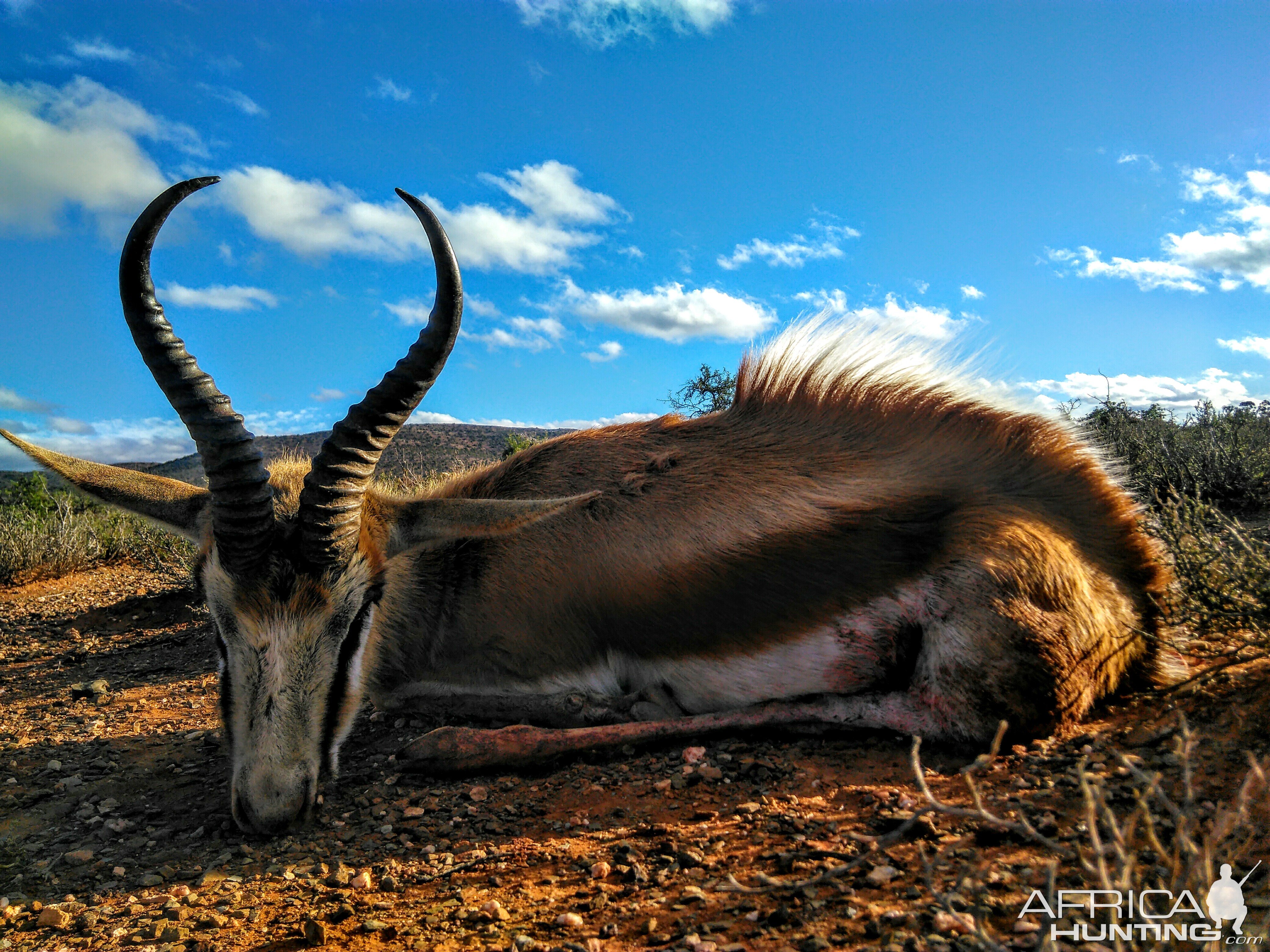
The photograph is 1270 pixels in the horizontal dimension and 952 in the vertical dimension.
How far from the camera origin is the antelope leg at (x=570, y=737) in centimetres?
457

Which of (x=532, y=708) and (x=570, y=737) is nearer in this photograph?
(x=570, y=737)

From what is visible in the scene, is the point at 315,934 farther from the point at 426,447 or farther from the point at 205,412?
the point at 426,447

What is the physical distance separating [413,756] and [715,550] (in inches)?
88.0

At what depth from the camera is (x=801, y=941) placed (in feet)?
8.70

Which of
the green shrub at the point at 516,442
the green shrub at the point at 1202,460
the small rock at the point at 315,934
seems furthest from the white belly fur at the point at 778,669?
the green shrub at the point at 516,442

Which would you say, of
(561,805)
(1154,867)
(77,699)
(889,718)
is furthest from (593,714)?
(77,699)

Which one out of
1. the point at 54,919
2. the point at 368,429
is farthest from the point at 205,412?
the point at 54,919

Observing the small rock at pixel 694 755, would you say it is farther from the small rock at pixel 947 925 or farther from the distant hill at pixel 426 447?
the distant hill at pixel 426 447

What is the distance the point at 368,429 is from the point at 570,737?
2213 millimetres

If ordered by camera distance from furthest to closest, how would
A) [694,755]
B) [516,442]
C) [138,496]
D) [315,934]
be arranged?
[516,442]
[138,496]
[694,755]
[315,934]

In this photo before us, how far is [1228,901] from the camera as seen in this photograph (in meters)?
2.32

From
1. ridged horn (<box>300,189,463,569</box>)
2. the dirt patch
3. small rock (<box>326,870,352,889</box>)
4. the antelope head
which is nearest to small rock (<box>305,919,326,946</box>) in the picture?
the dirt patch

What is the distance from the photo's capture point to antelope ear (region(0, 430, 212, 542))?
5.23 metres

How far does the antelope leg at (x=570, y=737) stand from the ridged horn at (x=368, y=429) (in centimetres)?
129
